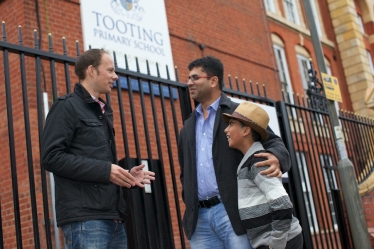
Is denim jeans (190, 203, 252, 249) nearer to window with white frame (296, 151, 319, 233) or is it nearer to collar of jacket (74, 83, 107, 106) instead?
collar of jacket (74, 83, 107, 106)

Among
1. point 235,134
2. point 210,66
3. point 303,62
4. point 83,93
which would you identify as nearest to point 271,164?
point 235,134

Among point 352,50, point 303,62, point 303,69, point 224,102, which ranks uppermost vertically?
point 352,50

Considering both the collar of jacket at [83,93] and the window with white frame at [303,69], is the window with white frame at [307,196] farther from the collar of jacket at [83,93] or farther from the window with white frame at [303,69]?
the window with white frame at [303,69]

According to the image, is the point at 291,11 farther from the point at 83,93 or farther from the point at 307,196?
the point at 83,93

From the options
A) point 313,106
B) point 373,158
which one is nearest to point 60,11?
point 313,106

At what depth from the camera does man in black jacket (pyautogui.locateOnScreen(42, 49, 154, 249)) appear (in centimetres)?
299

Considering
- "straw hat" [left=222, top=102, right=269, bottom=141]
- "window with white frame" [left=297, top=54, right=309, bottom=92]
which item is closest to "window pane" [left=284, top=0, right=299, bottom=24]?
"window with white frame" [left=297, top=54, right=309, bottom=92]

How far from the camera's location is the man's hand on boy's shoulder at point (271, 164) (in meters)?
3.27

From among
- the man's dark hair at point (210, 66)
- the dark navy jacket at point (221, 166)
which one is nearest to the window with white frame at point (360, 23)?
the man's dark hair at point (210, 66)

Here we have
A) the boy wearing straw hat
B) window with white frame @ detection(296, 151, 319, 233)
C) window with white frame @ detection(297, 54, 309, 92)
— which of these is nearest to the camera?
the boy wearing straw hat

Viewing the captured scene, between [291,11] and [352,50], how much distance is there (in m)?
3.19

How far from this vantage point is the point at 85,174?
9.80ft

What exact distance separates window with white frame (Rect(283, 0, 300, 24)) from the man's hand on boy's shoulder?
15280 mm

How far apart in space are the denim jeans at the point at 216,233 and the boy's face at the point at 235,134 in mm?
443
